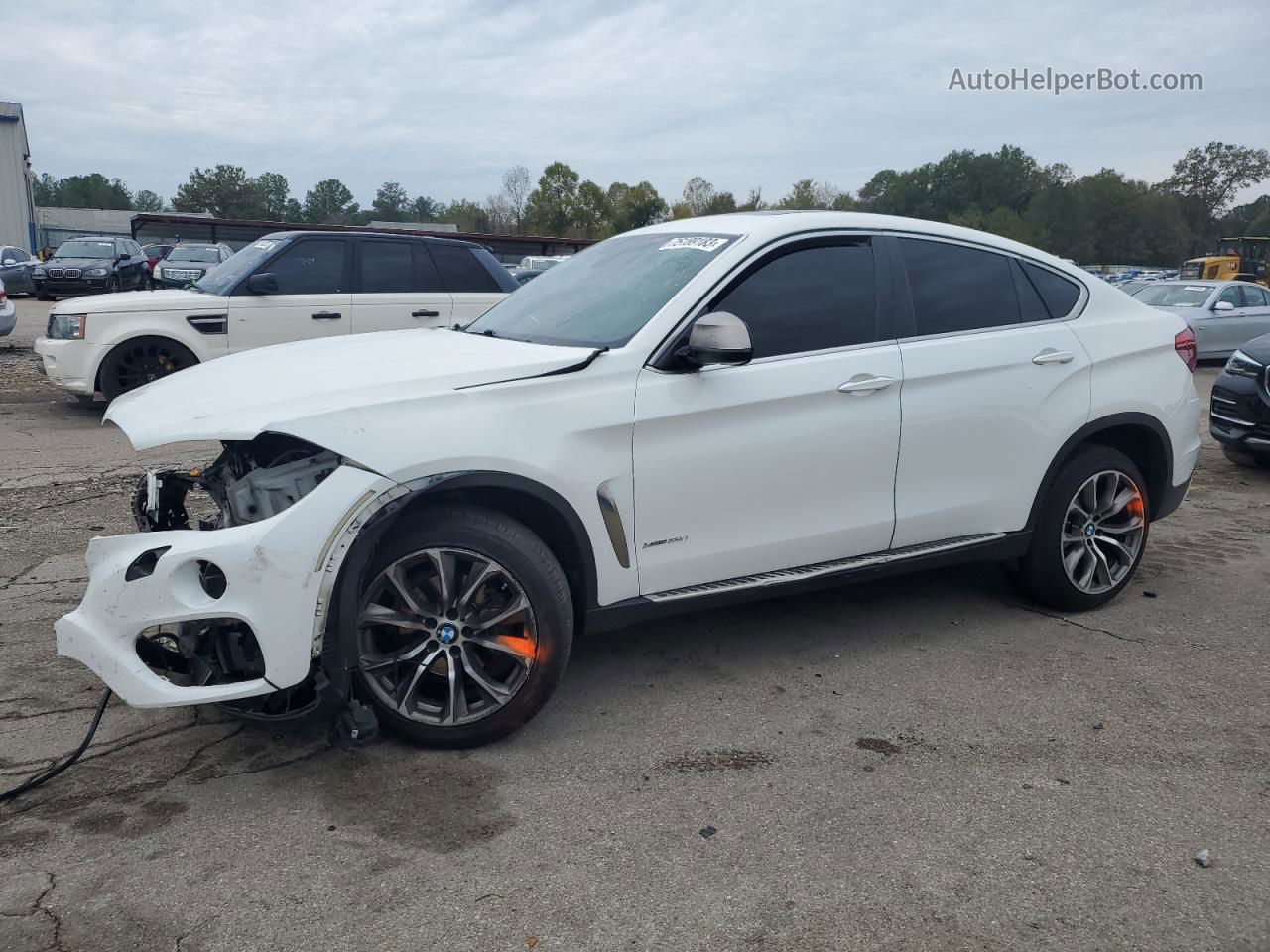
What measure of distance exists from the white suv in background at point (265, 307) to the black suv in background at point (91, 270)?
1773 centimetres

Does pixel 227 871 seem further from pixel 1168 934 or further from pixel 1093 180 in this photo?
pixel 1093 180

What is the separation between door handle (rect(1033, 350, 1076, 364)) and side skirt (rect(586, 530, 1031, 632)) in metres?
0.78

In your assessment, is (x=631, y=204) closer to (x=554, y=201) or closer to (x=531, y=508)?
(x=554, y=201)

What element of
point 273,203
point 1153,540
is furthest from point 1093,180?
point 1153,540

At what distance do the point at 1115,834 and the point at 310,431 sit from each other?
2.73 metres

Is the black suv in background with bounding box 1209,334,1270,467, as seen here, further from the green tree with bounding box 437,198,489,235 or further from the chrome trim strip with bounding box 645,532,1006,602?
the green tree with bounding box 437,198,489,235

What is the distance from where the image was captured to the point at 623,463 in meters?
3.58

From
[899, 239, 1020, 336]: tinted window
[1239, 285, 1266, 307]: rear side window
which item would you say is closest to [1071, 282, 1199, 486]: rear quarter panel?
[899, 239, 1020, 336]: tinted window

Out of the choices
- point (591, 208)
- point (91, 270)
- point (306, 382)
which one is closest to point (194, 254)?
point (91, 270)

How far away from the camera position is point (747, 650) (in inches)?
175

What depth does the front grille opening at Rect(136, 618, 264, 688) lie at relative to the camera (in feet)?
10.3

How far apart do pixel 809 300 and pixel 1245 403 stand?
19.5ft

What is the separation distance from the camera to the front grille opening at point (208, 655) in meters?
3.13

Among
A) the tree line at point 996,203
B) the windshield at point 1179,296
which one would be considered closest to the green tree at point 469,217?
the tree line at point 996,203
